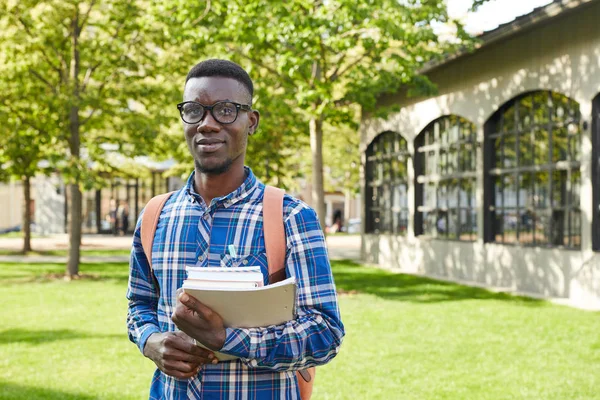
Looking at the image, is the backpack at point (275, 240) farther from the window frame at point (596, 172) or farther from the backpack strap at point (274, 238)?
the window frame at point (596, 172)

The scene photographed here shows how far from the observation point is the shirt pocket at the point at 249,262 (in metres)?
2.38

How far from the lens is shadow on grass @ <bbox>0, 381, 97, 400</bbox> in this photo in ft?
24.6

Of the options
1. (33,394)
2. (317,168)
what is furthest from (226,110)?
(317,168)

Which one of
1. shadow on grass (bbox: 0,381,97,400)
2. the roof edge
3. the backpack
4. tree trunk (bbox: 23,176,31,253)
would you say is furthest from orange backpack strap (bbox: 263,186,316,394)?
tree trunk (bbox: 23,176,31,253)

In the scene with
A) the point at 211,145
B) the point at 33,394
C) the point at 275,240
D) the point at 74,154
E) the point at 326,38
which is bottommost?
the point at 33,394

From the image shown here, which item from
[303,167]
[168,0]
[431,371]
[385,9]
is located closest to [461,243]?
[385,9]

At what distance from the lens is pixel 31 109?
2009 cm

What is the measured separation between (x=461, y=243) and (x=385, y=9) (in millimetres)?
7606

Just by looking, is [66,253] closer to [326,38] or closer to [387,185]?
[387,185]

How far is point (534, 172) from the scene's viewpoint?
17.3m

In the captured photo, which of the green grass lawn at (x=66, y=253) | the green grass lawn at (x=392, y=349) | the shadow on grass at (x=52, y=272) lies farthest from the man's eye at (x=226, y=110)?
the green grass lawn at (x=66, y=253)

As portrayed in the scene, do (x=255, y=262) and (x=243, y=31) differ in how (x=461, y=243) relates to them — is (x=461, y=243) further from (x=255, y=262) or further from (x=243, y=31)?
(x=255, y=262)

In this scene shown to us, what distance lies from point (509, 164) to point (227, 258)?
55.0 ft

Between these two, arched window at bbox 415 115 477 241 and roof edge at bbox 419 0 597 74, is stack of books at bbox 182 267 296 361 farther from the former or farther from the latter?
arched window at bbox 415 115 477 241
